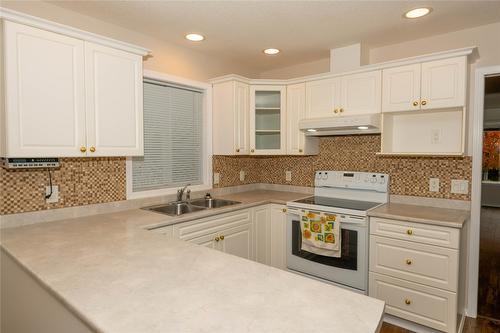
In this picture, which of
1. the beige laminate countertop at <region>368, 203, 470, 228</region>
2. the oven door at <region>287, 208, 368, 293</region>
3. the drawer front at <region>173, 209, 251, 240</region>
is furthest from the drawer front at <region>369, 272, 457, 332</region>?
the drawer front at <region>173, 209, 251, 240</region>

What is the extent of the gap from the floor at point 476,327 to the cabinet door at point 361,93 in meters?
1.82

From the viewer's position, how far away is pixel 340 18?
7.66 ft

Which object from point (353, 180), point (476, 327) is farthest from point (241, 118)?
point (476, 327)

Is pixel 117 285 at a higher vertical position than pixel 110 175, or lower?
lower

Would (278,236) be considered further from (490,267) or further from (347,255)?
(490,267)

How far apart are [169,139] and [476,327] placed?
313 centimetres

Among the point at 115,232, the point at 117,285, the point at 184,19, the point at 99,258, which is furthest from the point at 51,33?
the point at 117,285

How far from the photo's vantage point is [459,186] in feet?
8.50

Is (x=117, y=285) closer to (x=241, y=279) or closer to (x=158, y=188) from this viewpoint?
(x=241, y=279)

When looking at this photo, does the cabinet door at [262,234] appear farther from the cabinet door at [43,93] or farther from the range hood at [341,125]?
the cabinet door at [43,93]

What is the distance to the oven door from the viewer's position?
2.51 meters

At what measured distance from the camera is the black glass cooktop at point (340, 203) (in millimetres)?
2717

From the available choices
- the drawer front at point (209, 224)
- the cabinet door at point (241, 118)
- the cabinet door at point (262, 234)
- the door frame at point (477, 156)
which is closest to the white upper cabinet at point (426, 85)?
the door frame at point (477, 156)

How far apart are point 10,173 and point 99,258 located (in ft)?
3.54
